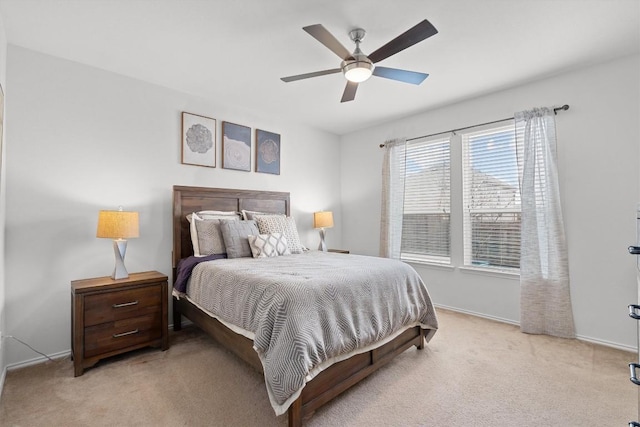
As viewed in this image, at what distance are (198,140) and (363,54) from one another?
2.17 m

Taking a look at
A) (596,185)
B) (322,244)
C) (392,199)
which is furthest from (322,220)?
(596,185)

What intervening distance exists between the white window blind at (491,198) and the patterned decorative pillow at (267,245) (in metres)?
2.29

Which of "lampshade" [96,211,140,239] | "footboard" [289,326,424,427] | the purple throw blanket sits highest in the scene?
"lampshade" [96,211,140,239]

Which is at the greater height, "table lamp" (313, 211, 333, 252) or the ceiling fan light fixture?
the ceiling fan light fixture

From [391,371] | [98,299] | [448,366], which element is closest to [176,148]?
[98,299]

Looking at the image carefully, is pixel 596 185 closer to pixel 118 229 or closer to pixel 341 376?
pixel 341 376

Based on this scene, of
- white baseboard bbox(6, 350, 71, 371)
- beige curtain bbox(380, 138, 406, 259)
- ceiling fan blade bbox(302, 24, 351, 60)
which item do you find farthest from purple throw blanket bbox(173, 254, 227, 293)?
beige curtain bbox(380, 138, 406, 259)

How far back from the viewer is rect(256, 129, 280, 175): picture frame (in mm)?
4066

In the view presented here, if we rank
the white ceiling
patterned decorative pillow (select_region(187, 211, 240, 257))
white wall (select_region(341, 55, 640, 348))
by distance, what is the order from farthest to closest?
patterned decorative pillow (select_region(187, 211, 240, 257)) → white wall (select_region(341, 55, 640, 348)) → the white ceiling

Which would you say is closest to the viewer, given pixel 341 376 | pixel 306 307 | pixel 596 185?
pixel 306 307

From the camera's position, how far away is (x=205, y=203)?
3.47 meters

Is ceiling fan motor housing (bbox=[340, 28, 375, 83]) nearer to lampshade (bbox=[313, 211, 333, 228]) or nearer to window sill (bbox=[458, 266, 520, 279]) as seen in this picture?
lampshade (bbox=[313, 211, 333, 228])

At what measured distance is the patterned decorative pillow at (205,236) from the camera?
3.06 metres

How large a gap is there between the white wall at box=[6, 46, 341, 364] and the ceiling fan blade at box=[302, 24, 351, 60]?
60.5 inches
